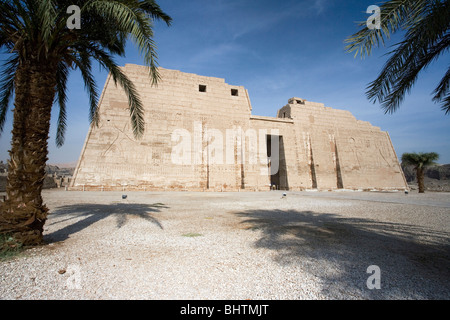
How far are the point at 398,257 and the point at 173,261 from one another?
3333 millimetres

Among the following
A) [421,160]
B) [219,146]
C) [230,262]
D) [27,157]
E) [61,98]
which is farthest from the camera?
[421,160]

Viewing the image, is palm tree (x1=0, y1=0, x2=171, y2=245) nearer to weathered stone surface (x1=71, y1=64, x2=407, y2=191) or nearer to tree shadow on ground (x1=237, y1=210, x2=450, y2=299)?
tree shadow on ground (x1=237, y1=210, x2=450, y2=299)

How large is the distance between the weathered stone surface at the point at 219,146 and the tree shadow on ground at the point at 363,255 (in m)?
12.7

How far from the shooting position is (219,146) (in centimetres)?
1839

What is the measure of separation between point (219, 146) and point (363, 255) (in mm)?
15597

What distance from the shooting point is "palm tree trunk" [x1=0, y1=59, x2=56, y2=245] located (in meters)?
3.29

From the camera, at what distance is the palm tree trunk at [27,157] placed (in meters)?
3.29

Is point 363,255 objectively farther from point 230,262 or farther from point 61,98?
point 61,98

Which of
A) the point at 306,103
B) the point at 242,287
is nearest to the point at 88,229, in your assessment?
the point at 242,287

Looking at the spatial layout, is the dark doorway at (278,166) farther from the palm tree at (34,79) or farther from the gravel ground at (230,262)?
the palm tree at (34,79)

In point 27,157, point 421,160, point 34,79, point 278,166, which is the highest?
point 421,160

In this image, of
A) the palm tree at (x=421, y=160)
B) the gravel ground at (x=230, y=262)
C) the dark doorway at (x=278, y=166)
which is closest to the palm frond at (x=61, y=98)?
the gravel ground at (x=230, y=262)

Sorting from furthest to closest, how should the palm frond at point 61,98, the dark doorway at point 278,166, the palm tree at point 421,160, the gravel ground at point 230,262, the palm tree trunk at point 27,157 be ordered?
the dark doorway at point 278,166 < the palm tree at point 421,160 < the palm frond at point 61,98 < the palm tree trunk at point 27,157 < the gravel ground at point 230,262

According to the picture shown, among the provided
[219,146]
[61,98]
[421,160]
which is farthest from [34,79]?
[421,160]
